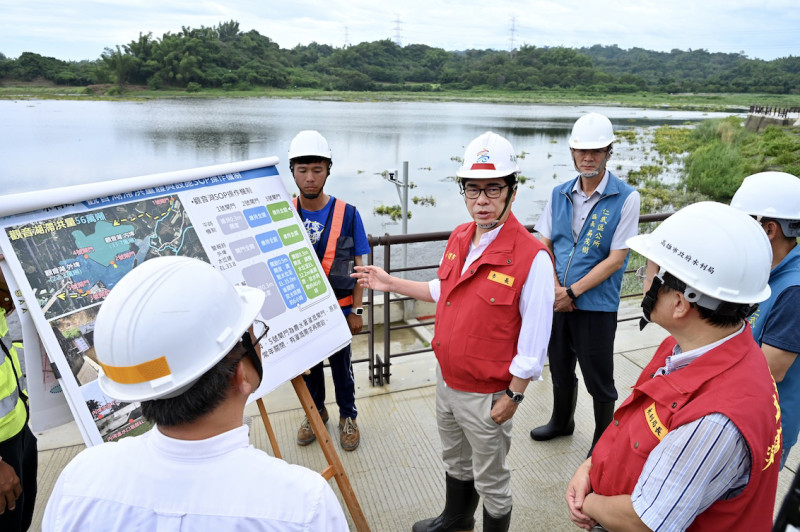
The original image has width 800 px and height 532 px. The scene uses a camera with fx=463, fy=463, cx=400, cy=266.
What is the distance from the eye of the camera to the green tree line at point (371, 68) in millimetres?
37594

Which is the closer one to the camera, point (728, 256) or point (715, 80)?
point (728, 256)

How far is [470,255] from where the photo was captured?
6.41ft

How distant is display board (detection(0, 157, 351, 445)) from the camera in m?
1.36

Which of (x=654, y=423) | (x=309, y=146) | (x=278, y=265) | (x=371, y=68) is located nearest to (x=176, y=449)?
(x=654, y=423)

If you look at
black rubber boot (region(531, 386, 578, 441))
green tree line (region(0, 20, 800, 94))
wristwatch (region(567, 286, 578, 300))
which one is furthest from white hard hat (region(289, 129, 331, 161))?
green tree line (region(0, 20, 800, 94))

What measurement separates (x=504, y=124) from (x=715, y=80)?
221 feet

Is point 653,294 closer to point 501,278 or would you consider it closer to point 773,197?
point 501,278

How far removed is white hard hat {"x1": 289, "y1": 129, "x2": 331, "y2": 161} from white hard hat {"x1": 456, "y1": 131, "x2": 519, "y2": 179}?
0.98 m

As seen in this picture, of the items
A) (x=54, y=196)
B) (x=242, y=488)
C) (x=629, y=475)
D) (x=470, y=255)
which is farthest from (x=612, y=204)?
(x=54, y=196)

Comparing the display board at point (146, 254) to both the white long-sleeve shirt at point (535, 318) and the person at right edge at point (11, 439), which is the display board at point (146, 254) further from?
the white long-sleeve shirt at point (535, 318)

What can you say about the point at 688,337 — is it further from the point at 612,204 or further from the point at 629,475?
the point at 612,204

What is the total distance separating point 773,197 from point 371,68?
239ft

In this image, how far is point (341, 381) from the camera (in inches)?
111

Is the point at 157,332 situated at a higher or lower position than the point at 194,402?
higher
